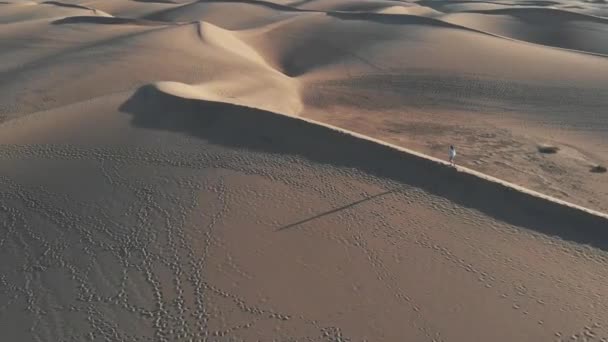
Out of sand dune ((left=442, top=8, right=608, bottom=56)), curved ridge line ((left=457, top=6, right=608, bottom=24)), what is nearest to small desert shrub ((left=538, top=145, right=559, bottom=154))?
sand dune ((left=442, top=8, right=608, bottom=56))

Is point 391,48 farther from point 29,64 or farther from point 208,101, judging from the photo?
point 29,64

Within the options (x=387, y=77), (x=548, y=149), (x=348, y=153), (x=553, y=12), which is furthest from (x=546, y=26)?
(x=348, y=153)

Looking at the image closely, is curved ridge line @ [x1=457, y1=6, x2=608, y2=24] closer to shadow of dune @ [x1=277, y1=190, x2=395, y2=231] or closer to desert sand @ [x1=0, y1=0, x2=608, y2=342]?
desert sand @ [x1=0, y1=0, x2=608, y2=342]

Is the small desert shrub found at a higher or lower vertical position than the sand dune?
lower

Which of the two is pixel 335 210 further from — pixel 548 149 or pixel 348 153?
pixel 548 149

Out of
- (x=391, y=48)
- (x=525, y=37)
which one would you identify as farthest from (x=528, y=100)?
(x=525, y=37)

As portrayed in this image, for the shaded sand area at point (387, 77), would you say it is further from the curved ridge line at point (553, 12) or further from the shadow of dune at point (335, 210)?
the shadow of dune at point (335, 210)

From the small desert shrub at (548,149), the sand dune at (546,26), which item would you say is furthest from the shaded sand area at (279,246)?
the sand dune at (546,26)
